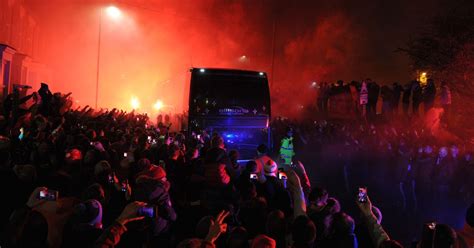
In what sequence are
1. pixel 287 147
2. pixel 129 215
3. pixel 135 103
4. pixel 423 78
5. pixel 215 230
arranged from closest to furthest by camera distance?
pixel 215 230 → pixel 129 215 → pixel 287 147 → pixel 423 78 → pixel 135 103

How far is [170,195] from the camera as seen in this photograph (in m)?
5.47

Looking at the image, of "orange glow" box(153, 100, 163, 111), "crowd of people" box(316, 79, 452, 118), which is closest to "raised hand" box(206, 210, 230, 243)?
"crowd of people" box(316, 79, 452, 118)

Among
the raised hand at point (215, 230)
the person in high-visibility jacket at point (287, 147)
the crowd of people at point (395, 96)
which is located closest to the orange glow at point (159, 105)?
the crowd of people at point (395, 96)

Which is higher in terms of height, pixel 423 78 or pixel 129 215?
pixel 423 78

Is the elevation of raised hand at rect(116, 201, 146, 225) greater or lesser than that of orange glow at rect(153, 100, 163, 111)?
lesser

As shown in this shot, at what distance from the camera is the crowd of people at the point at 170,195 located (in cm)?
320

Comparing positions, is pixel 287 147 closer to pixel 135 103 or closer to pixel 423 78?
pixel 423 78

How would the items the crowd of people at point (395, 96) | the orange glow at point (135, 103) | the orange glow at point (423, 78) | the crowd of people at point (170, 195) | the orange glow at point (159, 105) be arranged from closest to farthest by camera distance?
1. the crowd of people at point (170, 195)
2. the crowd of people at point (395, 96)
3. the orange glow at point (423, 78)
4. the orange glow at point (159, 105)
5. the orange glow at point (135, 103)

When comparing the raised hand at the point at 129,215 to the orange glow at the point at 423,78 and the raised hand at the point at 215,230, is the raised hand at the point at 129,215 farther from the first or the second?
the orange glow at the point at 423,78

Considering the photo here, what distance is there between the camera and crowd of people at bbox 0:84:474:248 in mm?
3195

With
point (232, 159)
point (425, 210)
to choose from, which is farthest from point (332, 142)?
point (232, 159)

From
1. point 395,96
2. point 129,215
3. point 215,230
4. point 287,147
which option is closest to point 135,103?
point 395,96

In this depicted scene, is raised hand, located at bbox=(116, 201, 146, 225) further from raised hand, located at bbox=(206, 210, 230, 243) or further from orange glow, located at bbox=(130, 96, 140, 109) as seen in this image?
orange glow, located at bbox=(130, 96, 140, 109)

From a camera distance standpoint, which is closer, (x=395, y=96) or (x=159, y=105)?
(x=395, y=96)
